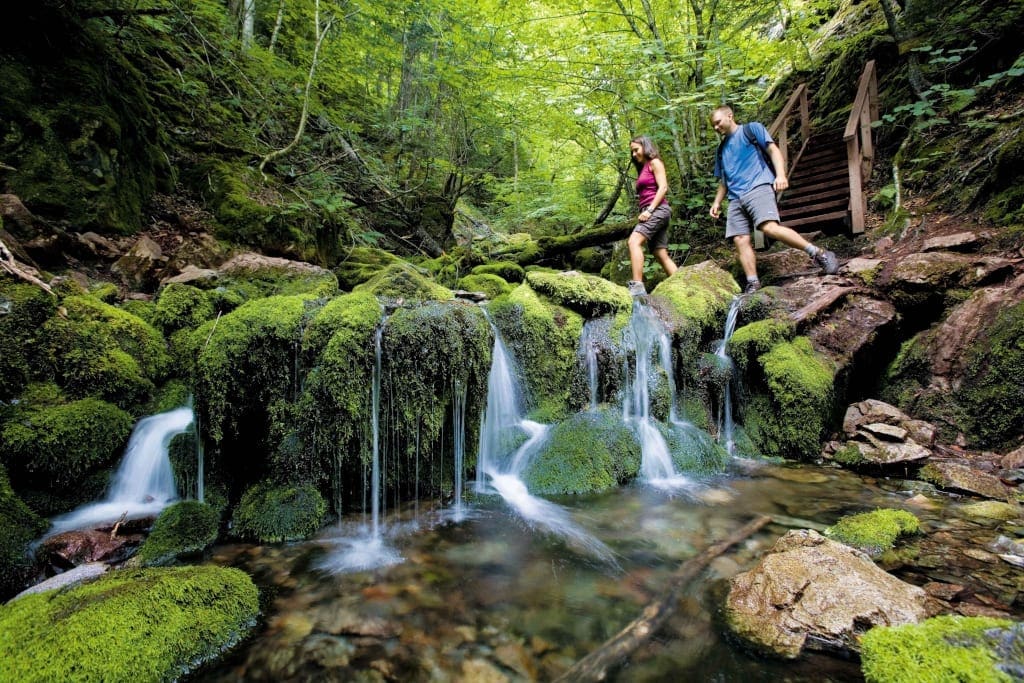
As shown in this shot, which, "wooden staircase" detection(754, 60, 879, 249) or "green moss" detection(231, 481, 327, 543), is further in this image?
"wooden staircase" detection(754, 60, 879, 249)

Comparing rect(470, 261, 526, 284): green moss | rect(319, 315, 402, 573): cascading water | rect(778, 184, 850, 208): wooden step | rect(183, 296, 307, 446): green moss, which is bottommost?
rect(319, 315, 402, 573): cascading water

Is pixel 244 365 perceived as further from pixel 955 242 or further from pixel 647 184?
pixel 955 242

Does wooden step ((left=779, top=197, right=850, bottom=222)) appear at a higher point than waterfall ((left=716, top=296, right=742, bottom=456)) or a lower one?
higher

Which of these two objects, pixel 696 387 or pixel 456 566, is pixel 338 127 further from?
pixel 456 566

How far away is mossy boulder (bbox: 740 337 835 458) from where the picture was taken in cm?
542

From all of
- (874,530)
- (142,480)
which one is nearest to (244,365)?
(142,480)

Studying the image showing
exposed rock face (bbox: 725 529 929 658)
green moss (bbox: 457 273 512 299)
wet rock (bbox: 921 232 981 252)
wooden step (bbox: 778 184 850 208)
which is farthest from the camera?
wooden step (bbox: 778 184 850 208)

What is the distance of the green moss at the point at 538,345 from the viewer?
557cm

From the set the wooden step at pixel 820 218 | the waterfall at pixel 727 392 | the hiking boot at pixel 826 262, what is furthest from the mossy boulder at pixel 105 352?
the wooden step at pixel 820 218

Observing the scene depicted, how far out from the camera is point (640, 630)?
243 centimetres

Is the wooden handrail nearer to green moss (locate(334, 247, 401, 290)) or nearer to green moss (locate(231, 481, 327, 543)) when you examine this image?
green moss (locate(334, 247, 401, 290))

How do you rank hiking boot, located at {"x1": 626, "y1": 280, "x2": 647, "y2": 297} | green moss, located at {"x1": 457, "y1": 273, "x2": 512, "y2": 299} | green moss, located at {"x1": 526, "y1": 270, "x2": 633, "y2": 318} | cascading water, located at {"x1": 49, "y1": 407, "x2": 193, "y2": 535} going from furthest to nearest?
green moss, located at {"x1": 457, "y1": 273, "x2": 512, "y2": 299}
hiking boot, located at {"x1": 626, "y1": 280, "x2": 647, "y2": 297}
green moss, located at {"x1": 526, "y1": 270, "x2": 633, "y2": 318}
cascading water, located at {"x1": 49, "y1": 407, "x2": 193, "y2": 535}

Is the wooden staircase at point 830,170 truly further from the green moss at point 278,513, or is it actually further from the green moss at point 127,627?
the green moss at point 127,627

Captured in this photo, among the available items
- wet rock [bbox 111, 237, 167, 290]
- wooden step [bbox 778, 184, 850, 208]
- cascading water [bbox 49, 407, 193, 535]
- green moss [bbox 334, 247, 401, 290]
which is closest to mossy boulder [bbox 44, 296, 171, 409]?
cascading water [bbox 49, 407, 193, 535]
